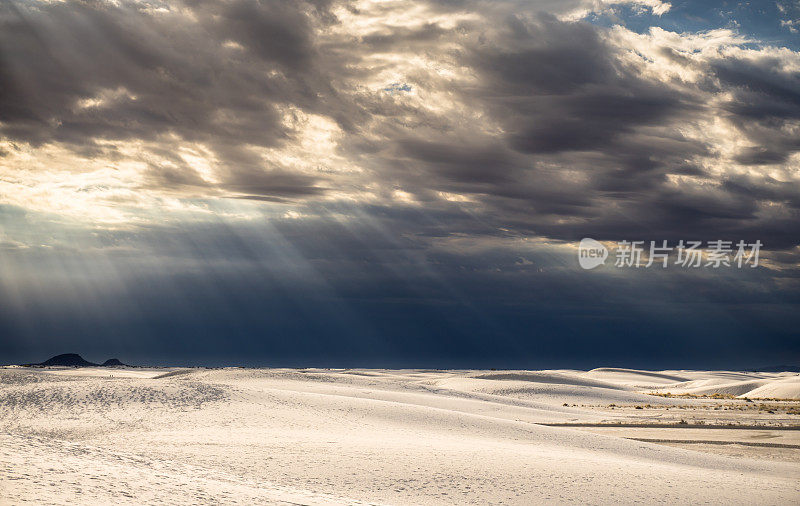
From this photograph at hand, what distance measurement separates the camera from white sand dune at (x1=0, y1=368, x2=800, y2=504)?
9.57 metres

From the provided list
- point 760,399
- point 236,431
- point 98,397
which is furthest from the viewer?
point 760,399

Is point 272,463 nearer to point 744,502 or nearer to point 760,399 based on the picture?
point 744,502

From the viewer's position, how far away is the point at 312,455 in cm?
1445

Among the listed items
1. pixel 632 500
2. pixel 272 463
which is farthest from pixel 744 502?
pixel 272 463

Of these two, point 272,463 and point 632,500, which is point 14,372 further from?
point 632,500

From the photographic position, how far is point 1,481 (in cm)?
779

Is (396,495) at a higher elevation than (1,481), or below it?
below

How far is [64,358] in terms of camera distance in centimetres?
14062

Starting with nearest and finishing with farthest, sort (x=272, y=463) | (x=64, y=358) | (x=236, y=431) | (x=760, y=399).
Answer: (x=272, y=463), (x=236, y=431), (x=760, y=399), (x=64, y=358)

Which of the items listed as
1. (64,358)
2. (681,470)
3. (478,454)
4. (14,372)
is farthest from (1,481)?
(64,358)

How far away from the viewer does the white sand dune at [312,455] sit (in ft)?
31.4

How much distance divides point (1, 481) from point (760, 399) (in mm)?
55489

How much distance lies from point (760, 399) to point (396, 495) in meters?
49.6

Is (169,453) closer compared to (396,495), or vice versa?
(396,495)
